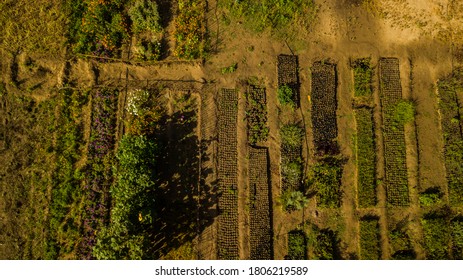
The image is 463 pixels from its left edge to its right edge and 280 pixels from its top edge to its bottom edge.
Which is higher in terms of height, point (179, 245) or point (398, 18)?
point (398, 18)

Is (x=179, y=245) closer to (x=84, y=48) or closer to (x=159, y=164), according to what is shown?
(x=159, y=164)

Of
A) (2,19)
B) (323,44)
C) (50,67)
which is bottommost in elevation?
(50,67)

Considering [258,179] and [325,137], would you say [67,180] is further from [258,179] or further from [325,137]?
[325,137]

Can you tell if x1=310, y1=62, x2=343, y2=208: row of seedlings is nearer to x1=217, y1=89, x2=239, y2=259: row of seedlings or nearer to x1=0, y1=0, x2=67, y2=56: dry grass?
x1=217, y1=89, x2=239, y2=259: row of seedlings

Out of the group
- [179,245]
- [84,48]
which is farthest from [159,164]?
[84,48]

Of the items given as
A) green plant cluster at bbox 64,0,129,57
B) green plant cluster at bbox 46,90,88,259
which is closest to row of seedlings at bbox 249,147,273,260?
green plant cluster at bbox 46,90,88,259
